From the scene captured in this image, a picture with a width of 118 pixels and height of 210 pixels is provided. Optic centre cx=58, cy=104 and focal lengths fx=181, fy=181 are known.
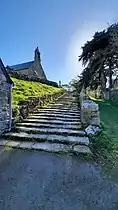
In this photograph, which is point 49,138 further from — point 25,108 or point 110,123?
point 110,123

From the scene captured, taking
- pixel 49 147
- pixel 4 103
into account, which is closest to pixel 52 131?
pixel 49 147

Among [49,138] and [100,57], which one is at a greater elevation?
[100,57]

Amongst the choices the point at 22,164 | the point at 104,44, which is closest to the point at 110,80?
the point at 104,44

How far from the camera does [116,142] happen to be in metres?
5.16

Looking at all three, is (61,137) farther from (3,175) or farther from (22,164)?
(3,175)

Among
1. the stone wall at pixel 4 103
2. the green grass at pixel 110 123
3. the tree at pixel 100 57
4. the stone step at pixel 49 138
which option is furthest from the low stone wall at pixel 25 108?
the tree at pixel 100 57

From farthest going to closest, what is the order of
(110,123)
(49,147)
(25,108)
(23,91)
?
(23,91), (110,123), (25,108), (49,147)

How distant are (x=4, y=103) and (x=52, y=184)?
334 centimetres

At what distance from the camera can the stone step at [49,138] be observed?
193 inches

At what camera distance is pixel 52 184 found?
117 inches

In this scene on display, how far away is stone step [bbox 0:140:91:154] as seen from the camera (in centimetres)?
440

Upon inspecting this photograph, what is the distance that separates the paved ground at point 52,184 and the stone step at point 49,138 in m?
0.81

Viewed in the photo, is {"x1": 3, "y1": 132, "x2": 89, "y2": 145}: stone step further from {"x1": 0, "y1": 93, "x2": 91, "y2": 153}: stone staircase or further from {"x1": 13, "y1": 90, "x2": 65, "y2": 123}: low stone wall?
{"x1": 13, "y1": 90, "x2": 65, "y2": 123}: low stone wall

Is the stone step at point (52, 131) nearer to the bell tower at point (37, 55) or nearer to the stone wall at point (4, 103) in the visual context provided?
the stone wall at point (4, 103)
